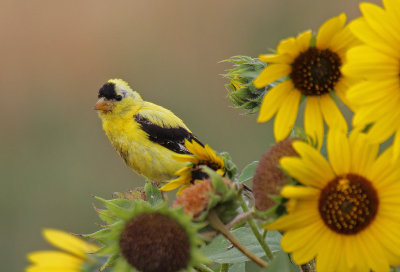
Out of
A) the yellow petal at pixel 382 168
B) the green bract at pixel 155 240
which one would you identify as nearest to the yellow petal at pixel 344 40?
the yellow petal at pixel 382 168

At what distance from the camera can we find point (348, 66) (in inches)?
20.2

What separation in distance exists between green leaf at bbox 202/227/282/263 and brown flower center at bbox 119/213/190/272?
16cm

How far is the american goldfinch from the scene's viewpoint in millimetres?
1594

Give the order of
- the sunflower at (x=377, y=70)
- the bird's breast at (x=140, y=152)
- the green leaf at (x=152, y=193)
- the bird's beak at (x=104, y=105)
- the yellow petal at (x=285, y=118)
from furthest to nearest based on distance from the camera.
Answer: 1. the bird's beak at (x=104, y=105)
2. the bird's breast at (x=140, y=152)
3. the green leaf at (x=152, y=193)
4. the yellow petal at (x=285, y=118)
5. the sunflower at (x=377, y=70)

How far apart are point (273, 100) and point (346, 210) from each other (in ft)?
0.41

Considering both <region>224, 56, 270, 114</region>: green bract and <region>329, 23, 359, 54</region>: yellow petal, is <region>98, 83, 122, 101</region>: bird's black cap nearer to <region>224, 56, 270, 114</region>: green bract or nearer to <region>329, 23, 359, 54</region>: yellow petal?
<region>224, 56, 270, 114</region>: green bract

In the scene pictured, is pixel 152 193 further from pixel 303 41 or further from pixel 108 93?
pixel 108 93

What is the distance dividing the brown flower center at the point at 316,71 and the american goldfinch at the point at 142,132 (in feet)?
2.85

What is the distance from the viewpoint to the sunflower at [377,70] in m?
0.51

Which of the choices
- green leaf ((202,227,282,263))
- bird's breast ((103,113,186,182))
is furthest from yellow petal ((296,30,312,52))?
bird's breast ((103,113,186,182))

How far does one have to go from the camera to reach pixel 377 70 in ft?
1.71

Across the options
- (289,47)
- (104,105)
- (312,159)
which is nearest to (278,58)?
(289,47)

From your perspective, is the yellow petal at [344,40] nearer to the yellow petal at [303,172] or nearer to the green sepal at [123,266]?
the yellow petal at [303,172]

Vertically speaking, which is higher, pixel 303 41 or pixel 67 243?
pixel 303 41
